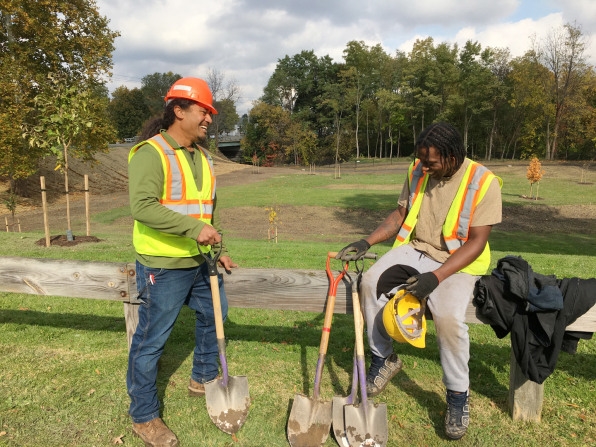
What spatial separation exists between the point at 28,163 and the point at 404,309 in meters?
21.7

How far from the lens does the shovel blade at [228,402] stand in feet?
10.2

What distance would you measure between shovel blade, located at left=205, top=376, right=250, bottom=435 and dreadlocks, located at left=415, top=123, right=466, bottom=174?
2.05 metres

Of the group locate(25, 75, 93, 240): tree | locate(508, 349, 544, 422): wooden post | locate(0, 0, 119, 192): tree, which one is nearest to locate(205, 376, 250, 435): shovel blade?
locate(508, 349, 544, 422): wooden post

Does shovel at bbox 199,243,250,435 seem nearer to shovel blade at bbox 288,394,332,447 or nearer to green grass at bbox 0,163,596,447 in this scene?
green grass at bbox 0,163,596,447

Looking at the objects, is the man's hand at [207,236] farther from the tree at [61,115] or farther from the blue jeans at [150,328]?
the tree at [61,115]

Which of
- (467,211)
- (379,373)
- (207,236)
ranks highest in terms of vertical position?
(467,211)

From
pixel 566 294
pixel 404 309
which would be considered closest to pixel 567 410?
pixel 566 294

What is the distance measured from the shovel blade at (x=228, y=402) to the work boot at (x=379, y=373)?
0.92 meters

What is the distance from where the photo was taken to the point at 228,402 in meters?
3.15

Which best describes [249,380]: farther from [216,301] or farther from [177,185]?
[177,185]

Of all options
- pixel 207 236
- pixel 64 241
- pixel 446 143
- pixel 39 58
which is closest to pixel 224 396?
pixel 207 236

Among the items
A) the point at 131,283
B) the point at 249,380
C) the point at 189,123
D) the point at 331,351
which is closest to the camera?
the point at 189,123

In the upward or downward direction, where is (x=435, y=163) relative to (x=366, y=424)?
upward

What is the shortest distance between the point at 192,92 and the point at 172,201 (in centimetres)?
72
